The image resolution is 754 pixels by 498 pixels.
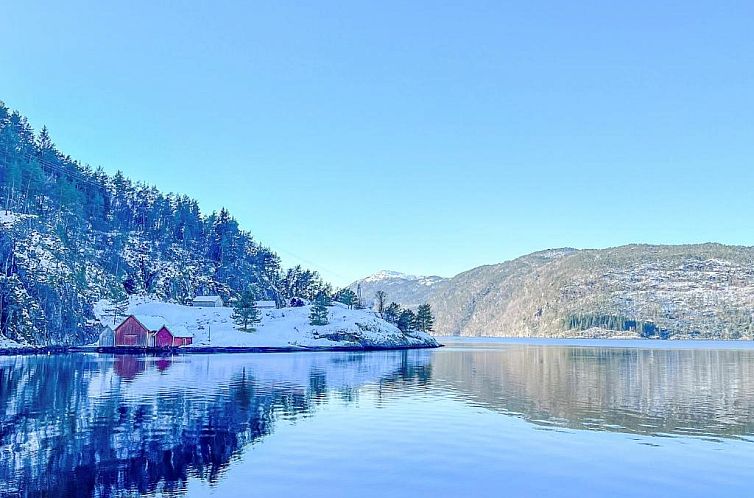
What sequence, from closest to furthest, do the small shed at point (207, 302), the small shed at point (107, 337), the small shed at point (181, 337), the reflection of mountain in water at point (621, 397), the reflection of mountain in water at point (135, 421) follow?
1. the reflection of mountain in water at point (135, 421)
2. the reflection of mountain in water at point (621, 397)
3. the small shed at point (107, 337)
4. the small shed at point (181, 337)
5. the small shed at point (207, 302)

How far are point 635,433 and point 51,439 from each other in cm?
3348

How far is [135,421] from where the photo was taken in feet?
121

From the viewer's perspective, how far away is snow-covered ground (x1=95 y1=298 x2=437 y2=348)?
15125 cm

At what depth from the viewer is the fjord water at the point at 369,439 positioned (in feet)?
78.9

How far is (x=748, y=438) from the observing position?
35.2 meters

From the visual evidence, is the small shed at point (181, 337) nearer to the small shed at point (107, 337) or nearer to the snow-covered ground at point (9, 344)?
the small shed at point (107, 337)

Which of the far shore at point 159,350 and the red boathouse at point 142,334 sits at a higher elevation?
the red boathouse at point 142,334

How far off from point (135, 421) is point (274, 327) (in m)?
128

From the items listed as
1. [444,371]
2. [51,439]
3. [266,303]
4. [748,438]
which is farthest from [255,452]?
[266,303]

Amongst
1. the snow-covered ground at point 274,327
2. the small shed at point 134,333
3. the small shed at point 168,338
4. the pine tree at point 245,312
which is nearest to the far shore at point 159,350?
the snow-covered ground at point 274,327

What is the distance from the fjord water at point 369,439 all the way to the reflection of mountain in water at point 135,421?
139mm

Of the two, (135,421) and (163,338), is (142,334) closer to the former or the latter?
(163,338)

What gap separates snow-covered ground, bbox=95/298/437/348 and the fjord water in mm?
88981

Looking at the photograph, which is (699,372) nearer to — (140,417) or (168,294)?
(140,417)
